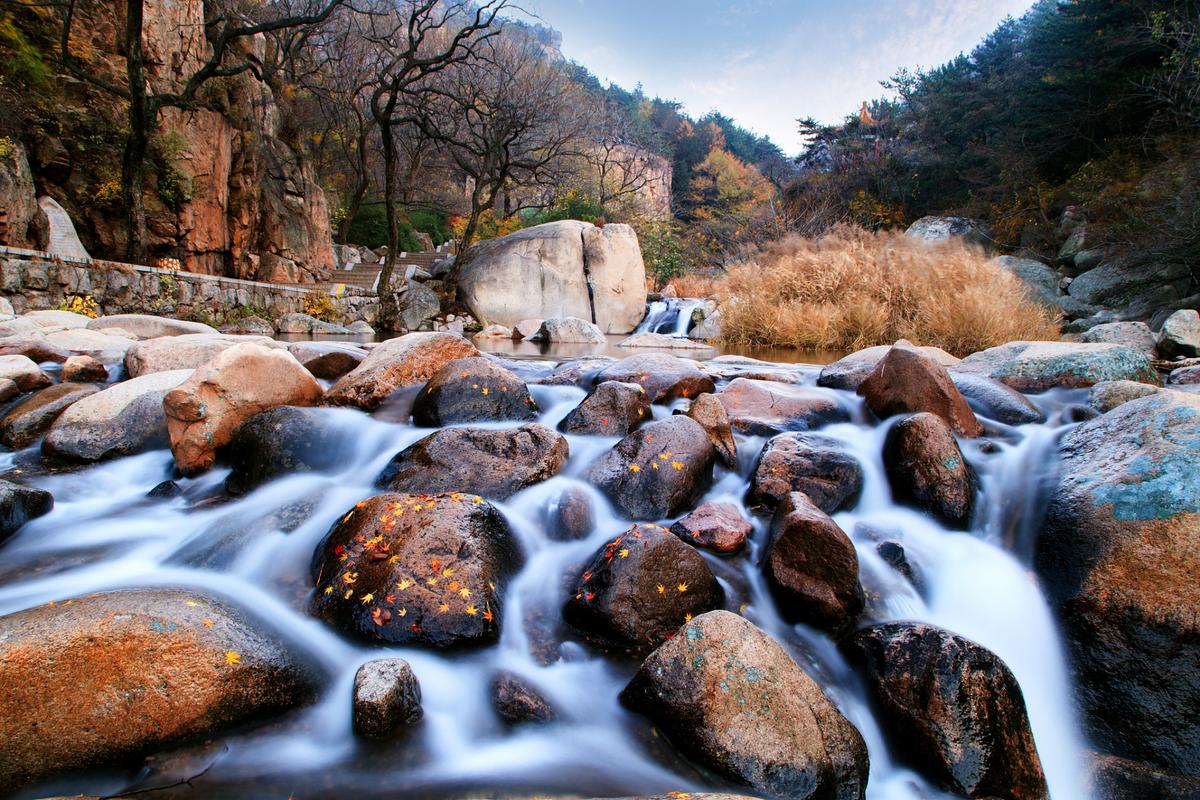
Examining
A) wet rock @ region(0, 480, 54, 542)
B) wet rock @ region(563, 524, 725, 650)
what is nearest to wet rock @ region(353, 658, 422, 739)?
wet rock @ region(563, 524, 725, 650)

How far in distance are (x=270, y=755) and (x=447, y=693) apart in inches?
19.9

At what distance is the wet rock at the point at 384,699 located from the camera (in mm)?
1656

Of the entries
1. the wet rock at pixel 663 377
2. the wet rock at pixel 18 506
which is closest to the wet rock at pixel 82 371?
the wet rock at pixel 18 506

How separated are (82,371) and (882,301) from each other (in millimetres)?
9791

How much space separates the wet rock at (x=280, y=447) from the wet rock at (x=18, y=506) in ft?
2.63

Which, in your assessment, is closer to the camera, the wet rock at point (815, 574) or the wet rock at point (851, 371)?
the wet rock at point (815, 574)

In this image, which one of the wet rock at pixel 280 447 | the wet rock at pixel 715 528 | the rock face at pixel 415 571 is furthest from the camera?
the wet rock at pixel 280 447

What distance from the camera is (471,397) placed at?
3855mm

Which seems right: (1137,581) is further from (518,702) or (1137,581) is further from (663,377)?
(663,377)

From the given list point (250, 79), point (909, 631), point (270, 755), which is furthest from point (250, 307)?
point (909, 631)

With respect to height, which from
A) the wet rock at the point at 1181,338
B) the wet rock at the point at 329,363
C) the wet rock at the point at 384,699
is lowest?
the wet rock at the point at 384,699

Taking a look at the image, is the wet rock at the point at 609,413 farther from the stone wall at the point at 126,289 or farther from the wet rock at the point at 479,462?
the stone wall at the point at 126,289

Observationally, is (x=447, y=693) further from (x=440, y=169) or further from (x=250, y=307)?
(x=440, y=169)

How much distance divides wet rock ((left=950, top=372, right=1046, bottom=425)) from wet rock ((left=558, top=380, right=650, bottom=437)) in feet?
7.18
